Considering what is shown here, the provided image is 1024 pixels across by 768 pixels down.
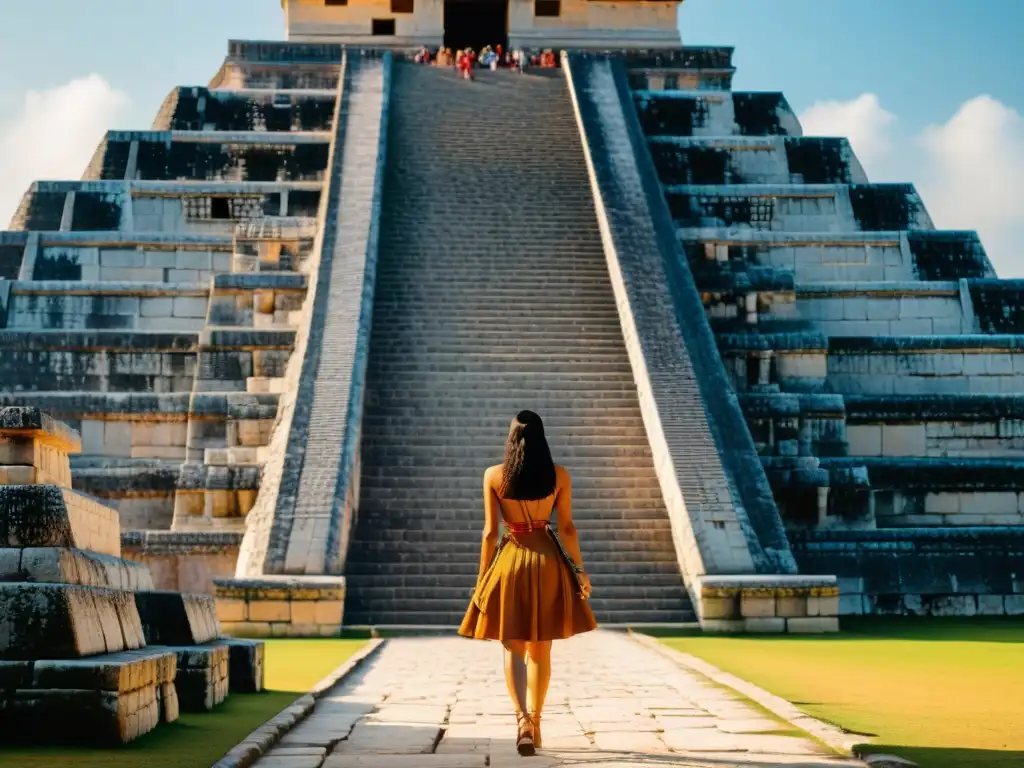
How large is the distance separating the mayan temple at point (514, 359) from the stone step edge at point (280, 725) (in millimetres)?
3659

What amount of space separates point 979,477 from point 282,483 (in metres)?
8.28

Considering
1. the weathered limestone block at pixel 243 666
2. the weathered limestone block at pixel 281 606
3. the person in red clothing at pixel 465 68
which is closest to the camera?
the weathered limestone block at pixel 243 666

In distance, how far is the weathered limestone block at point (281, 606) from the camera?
1309cm

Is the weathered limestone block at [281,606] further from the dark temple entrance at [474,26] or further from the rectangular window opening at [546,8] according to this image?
the dark temple entrance at [474,26]

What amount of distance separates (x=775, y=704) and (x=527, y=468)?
7.31ft

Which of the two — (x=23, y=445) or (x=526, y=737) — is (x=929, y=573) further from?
(x=23, y=445)

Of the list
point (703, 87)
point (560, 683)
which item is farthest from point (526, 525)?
point (703, 87)

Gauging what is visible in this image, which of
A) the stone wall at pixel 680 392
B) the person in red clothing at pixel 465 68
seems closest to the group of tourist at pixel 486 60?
the person in red clothing at pixel 465 68

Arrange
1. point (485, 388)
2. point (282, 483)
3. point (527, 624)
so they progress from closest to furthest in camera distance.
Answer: point (527, 624)
point (282, 483)
point (485, 388)

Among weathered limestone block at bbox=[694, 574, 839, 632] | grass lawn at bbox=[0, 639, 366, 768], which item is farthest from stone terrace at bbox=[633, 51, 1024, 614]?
grass lawn at bbox=[0, 639, 366, 768]

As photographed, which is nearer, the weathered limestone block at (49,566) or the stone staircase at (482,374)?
the weathered limestone block at (49,566)

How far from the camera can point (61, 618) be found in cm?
614

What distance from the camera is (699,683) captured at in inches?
367

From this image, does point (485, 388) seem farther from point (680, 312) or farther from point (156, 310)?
point (156, 310)
